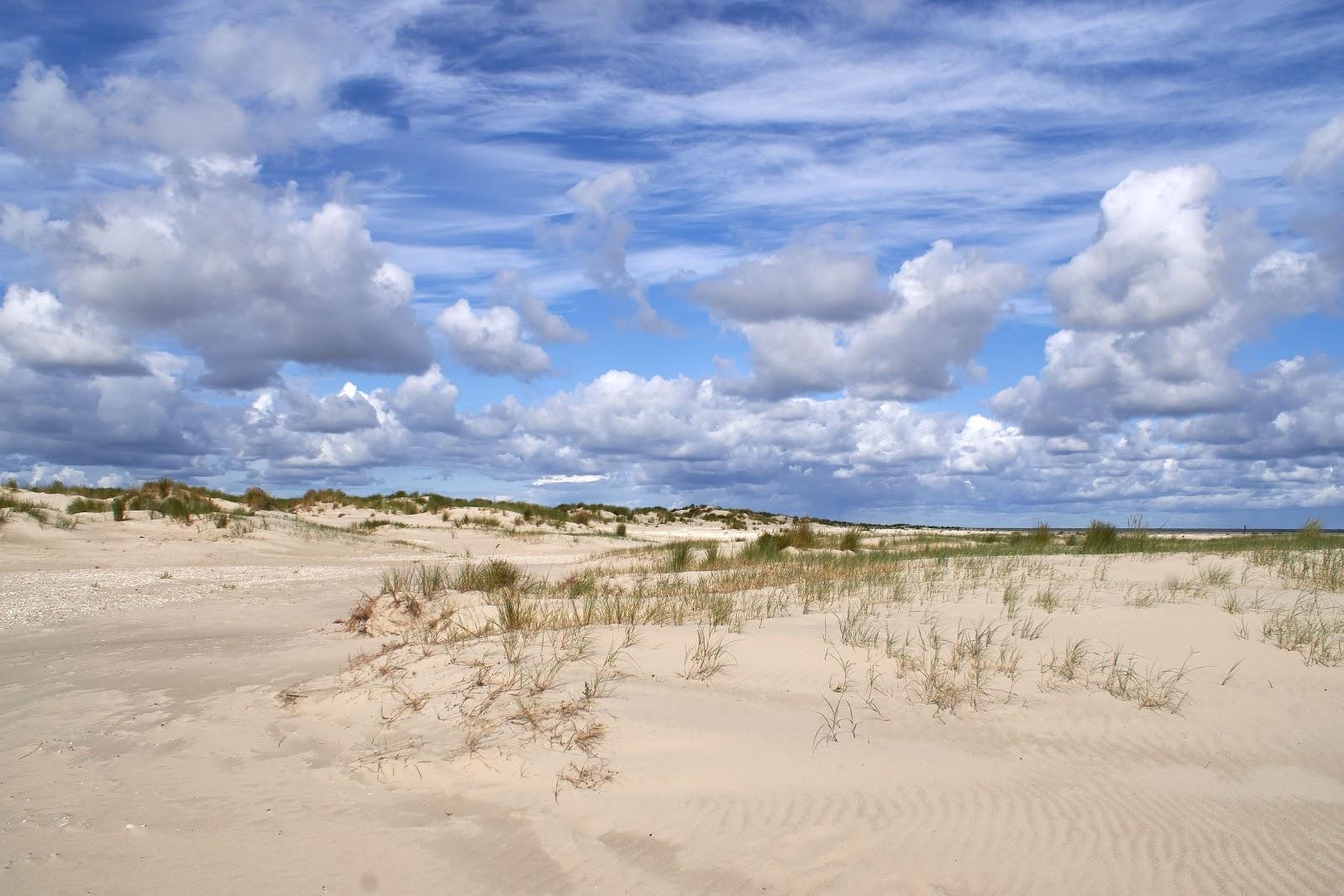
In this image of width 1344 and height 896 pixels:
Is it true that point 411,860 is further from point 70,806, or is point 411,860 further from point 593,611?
point 593,611

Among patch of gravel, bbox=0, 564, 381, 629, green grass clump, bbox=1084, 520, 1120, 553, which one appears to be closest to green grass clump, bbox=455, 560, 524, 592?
patch of gravel, bbox=0, 564, 381, 629

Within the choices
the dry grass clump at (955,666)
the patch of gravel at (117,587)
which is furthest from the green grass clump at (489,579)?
the dry grass clump at (955,666)

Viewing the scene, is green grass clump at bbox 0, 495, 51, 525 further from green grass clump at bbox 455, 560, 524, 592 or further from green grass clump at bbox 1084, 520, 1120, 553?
green grass clump at bbox 1084, 520, 1120, 553

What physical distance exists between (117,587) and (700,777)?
1181cm

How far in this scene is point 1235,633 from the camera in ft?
24.8

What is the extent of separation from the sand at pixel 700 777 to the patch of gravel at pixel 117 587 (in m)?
2.60

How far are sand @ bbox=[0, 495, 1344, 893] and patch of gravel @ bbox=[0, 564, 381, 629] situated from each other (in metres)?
2.60

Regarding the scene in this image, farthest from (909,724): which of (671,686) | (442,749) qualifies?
(442,749)

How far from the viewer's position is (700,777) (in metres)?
4.70

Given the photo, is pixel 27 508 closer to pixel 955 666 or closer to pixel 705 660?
pixel 705 660

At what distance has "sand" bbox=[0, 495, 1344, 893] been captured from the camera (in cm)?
381

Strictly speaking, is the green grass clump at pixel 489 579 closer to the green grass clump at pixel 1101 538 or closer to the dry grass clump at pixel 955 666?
the dry grass clump at pixel 955 666

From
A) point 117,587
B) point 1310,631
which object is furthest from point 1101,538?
point 117,587

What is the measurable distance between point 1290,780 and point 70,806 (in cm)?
692
